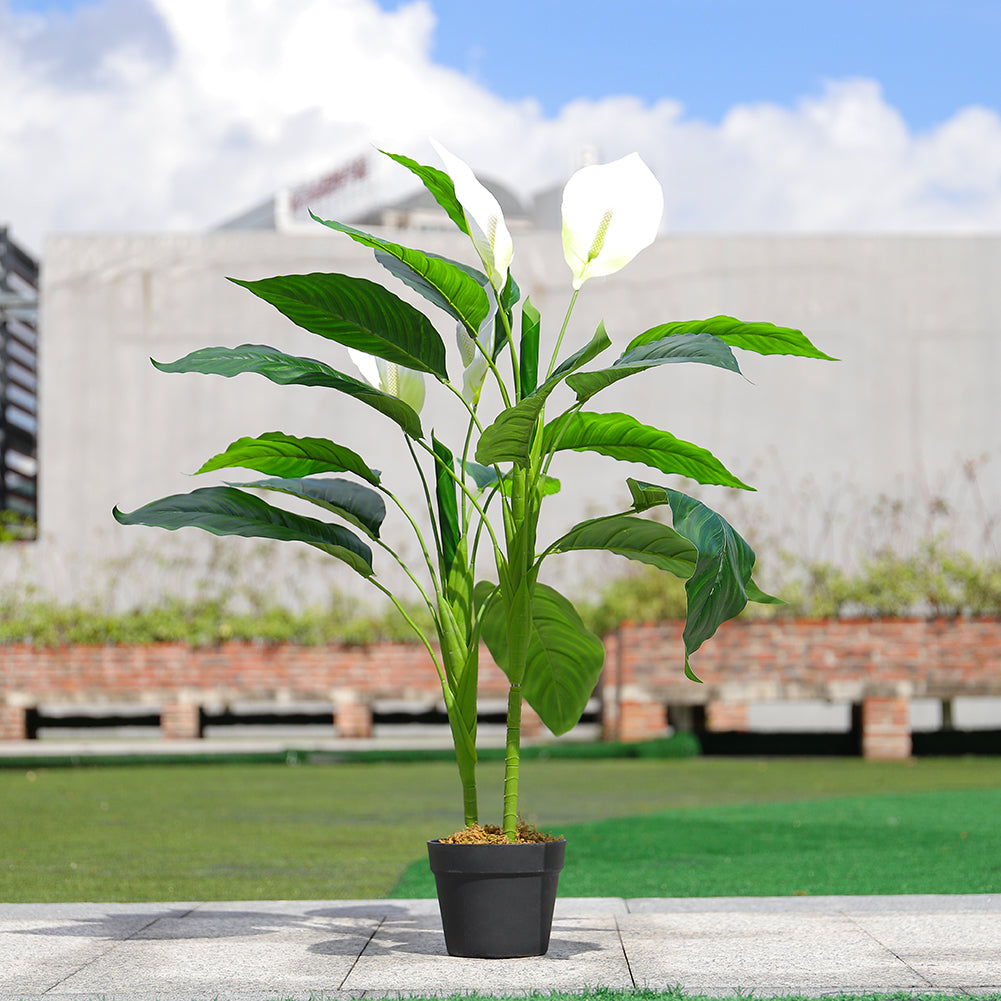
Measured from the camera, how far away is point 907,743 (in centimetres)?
1319

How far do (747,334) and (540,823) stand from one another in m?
4.99

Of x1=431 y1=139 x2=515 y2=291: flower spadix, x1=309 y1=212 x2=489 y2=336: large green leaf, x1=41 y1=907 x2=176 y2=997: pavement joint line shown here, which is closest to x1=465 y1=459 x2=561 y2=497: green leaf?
x1=309 y1=212 x2=489 y2=336: large green leaf

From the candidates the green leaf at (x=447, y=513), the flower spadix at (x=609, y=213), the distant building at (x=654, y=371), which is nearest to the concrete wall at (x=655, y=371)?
the distant building at (x=654, y=371)

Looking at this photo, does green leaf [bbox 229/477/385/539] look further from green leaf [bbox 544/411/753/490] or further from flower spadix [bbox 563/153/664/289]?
flower spadix [bbox 563/153/664/289]

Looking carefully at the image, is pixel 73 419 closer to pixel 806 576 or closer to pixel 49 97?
pixel 49 97

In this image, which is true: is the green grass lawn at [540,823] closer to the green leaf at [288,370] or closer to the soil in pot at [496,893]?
the soil in pot at [496,893]

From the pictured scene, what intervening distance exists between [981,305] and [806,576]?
8635 millimetres

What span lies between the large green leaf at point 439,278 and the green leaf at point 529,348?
189mm

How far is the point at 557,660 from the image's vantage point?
4.49 meters

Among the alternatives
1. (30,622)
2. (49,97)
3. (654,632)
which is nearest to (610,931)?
(654,632)

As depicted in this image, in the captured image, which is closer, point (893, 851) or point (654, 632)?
point (893, 851)

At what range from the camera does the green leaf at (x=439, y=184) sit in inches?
154

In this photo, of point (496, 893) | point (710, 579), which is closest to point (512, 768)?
point (496, 893)

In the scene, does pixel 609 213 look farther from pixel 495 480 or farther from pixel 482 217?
pixel 495 480
